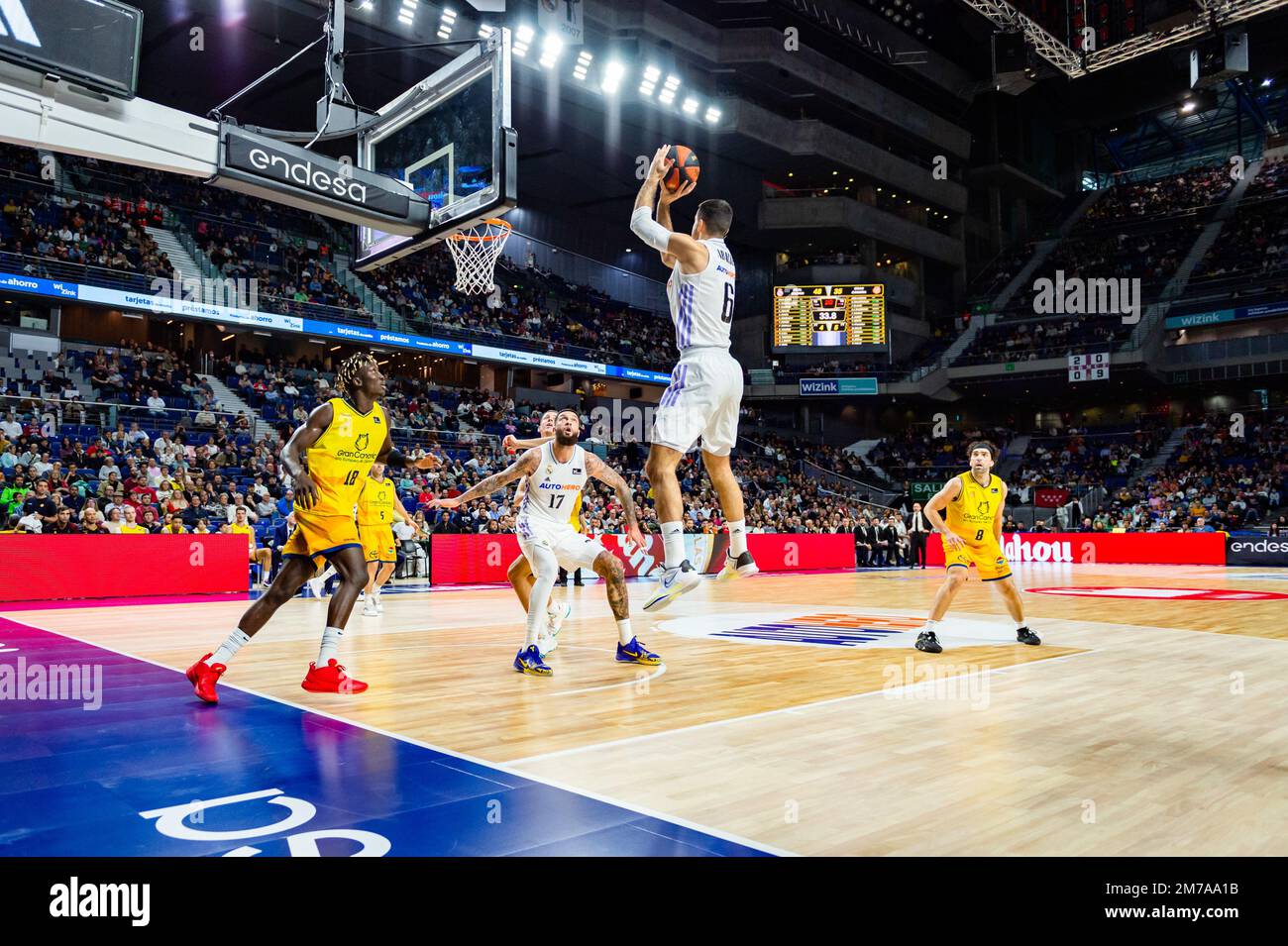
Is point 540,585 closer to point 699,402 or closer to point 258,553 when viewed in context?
point 699,402

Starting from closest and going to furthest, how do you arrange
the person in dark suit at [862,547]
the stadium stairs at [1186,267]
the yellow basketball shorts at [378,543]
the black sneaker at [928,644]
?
the black sneaker at [928,644] < the yellow basketball shorts at [378,543] < the person in dark suit at [862,547] < the stadium stairs at [1186,267]

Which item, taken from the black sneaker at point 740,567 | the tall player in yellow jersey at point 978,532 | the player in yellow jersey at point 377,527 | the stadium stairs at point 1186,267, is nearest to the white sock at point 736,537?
the black sneaker at point 740,567

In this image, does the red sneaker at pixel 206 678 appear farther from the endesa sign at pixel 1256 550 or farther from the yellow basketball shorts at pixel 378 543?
the endesa sign at pixel 1256 550

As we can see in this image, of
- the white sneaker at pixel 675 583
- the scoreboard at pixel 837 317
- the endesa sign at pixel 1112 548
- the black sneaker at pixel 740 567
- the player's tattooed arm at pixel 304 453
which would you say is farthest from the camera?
the scoreboard at pixel 837 317

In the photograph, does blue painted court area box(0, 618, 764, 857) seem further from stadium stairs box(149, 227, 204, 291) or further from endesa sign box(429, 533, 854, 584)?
stadium stairs box(149, 227, 204, 291)

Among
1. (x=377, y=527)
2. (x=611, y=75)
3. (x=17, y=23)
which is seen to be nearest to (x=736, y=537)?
(x=17, y=23)

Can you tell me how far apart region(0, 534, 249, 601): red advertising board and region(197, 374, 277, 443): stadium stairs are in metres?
7.08

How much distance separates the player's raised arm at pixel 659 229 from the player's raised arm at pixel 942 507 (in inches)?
155

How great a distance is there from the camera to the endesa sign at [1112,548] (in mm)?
24438

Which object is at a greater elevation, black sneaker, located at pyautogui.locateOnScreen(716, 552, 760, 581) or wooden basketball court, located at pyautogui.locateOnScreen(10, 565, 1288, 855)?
black sneaker, located at pyautogui.locateOnScreen(716, 552, 760, 581)

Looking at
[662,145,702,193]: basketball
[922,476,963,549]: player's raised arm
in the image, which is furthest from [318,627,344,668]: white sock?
[922,476,963,549]: player's raised arm

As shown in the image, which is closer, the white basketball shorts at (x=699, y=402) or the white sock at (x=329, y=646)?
the white basketball shorts at (x=699, y=402)

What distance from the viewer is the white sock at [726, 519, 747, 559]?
17.5 ft
